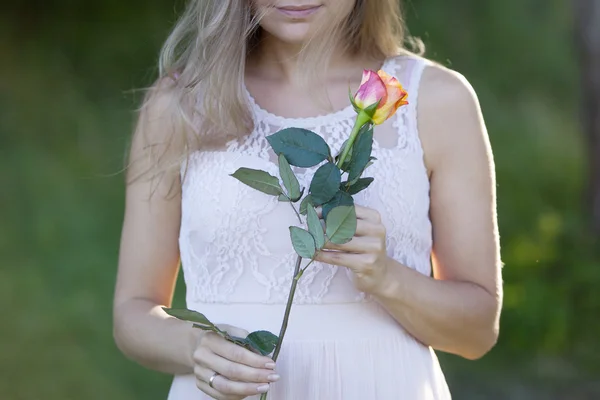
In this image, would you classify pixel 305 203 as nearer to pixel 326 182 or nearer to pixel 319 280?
pixel 326 182

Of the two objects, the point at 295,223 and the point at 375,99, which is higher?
the point at 375,99

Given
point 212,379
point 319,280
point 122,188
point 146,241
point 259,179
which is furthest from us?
point 122,188

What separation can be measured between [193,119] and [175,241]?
277 millimetres

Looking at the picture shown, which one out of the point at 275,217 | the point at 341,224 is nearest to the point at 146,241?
the point at 275,217

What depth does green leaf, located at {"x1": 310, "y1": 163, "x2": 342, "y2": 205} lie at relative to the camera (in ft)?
4.92

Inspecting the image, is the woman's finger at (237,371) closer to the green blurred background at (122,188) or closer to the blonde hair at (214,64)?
the blonde hair at (214,64)

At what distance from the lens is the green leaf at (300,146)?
5.14 feet

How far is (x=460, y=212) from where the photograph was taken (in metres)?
1.97

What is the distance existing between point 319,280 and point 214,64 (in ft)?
1.71

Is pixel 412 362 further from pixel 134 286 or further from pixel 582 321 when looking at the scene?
pixel 582 321

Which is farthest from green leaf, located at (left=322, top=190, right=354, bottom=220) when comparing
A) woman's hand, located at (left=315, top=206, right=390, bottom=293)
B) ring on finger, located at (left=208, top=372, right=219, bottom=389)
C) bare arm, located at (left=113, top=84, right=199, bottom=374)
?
bare arm, located at (left=113, top=84, right=199, bottom=374)

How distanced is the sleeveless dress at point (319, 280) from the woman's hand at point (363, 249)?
0.26 meters

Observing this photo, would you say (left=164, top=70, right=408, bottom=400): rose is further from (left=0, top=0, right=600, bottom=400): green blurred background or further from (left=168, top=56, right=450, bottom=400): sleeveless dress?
(left=0, top=0, right=600, bottom=400): green blurred background

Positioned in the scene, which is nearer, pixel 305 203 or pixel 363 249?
pixel 305 203
